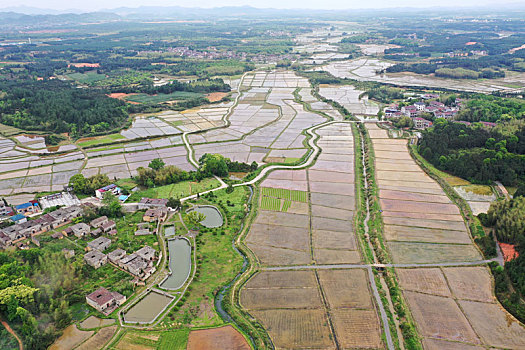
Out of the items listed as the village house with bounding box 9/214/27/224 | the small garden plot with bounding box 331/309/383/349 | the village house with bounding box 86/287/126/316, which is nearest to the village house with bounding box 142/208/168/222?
the village house with bounding box 86/287/126/316

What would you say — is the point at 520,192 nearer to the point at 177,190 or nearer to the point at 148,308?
the point at 177,190

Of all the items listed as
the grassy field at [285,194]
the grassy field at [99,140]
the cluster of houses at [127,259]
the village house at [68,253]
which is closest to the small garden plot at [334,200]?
the grassy field at [285,194]

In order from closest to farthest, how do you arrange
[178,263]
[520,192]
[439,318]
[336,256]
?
1. [439,318]
2. [178,263]
3. [336,256]
4. [520,192]

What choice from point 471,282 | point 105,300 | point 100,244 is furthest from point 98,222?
point 471,282

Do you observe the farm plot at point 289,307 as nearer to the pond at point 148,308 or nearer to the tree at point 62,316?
the pond at point 148,308

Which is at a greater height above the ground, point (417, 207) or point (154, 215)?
point (154, 215)

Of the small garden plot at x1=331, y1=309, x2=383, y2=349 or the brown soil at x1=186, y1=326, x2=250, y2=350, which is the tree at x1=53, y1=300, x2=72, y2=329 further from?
the small garden plot at x1=331, y1=309, x2=383, y2=349
